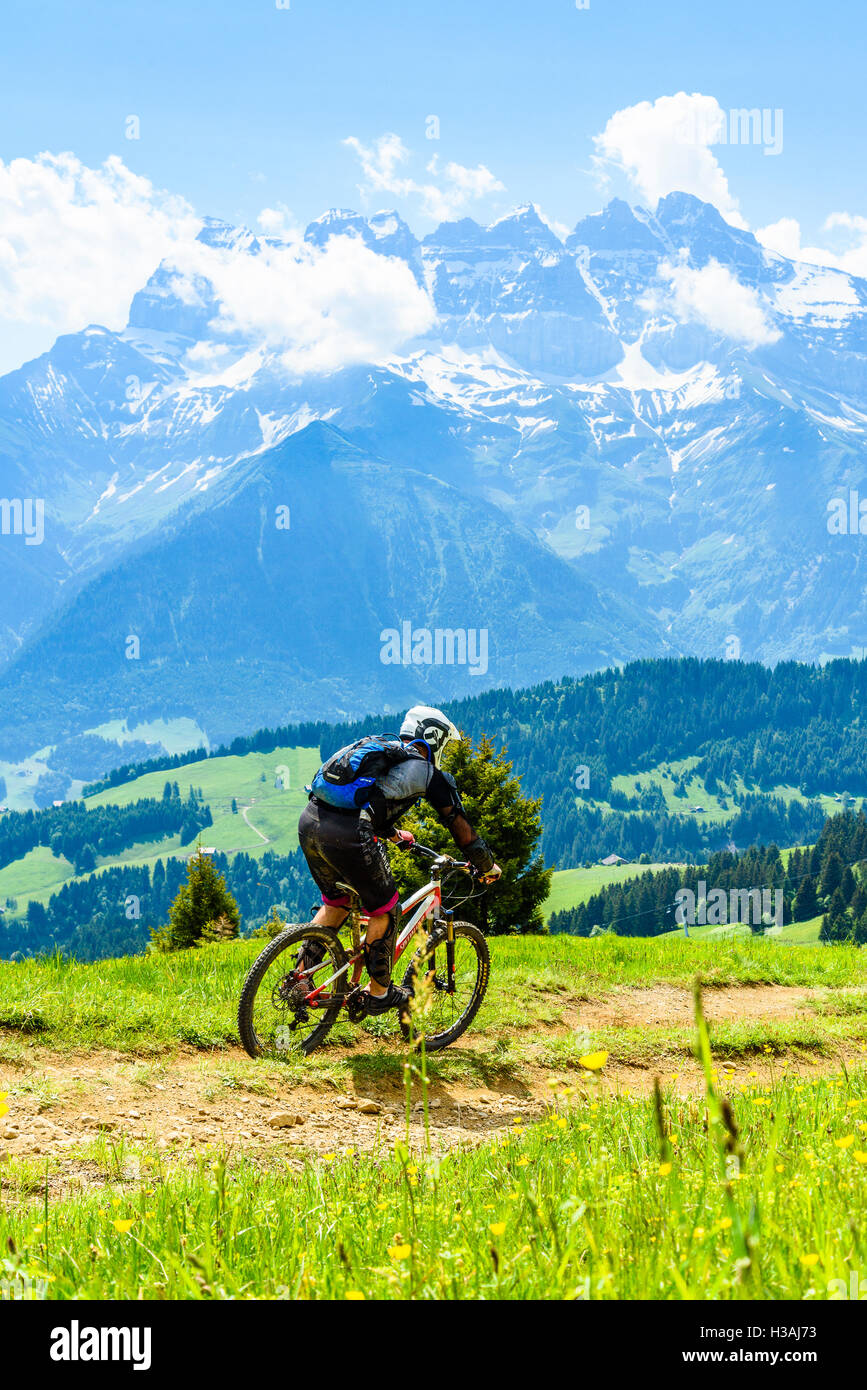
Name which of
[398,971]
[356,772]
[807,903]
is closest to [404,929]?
[398,971]

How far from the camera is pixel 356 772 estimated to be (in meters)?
9.39

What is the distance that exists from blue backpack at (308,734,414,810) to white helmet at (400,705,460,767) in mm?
356

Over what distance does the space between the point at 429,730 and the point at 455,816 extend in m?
1.03

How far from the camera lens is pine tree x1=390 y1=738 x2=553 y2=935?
35.7 m

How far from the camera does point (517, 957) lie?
15.4 m

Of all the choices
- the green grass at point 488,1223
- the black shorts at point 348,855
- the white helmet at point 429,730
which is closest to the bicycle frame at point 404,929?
the black shorts at point 348,855

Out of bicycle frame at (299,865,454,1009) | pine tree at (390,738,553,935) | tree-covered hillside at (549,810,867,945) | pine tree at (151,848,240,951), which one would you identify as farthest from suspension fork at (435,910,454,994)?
tree-covered hillside at (549,810,867,945)

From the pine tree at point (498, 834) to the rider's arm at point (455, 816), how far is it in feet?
76.6

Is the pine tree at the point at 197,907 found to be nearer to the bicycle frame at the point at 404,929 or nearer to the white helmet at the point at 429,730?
the bicycle frame at the point at 404,929

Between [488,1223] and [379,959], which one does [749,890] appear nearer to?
[379,959]

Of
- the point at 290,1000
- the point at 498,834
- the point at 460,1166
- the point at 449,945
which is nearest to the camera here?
the point at 460,1166

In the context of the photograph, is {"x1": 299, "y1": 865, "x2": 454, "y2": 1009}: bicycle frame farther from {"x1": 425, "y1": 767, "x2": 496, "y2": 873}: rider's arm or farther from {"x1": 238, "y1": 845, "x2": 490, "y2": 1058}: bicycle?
{"x1": 425, "y1": 767, "x2": 496, "y2": 873}: rider's arm

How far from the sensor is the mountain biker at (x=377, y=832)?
9.38m

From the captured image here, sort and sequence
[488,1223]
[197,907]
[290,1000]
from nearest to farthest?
[488,1223] < [290,1000] < [197,907]
